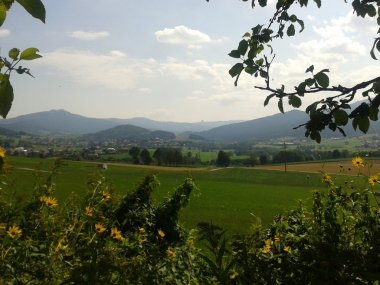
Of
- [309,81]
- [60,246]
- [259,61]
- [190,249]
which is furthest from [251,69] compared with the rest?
A: [190,249]

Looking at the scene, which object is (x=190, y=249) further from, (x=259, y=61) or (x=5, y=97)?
(x=5, y=97)

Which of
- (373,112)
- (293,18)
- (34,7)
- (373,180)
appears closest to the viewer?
(34,7)

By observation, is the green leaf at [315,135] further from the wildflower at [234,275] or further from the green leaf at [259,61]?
the wildflower at [234,275]

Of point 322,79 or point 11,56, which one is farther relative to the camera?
point 322,79

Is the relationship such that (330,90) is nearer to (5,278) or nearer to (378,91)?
(378,91)

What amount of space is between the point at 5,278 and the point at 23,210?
1.04 meters

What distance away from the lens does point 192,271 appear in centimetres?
382

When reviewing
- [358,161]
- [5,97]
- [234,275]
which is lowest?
[234,275]

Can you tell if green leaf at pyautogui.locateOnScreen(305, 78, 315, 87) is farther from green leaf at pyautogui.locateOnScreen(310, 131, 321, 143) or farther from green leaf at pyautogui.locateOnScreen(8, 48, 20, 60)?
green leaf at pyautogui.locateOnScreen(8, 48, 20, 60)

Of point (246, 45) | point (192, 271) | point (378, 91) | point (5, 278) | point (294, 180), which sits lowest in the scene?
point (294, 180)

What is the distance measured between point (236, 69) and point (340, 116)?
79 centimetres

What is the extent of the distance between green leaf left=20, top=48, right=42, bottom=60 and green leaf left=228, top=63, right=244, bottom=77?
1919 mm

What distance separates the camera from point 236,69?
115 inches

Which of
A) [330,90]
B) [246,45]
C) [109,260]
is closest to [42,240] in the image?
[109,260]
